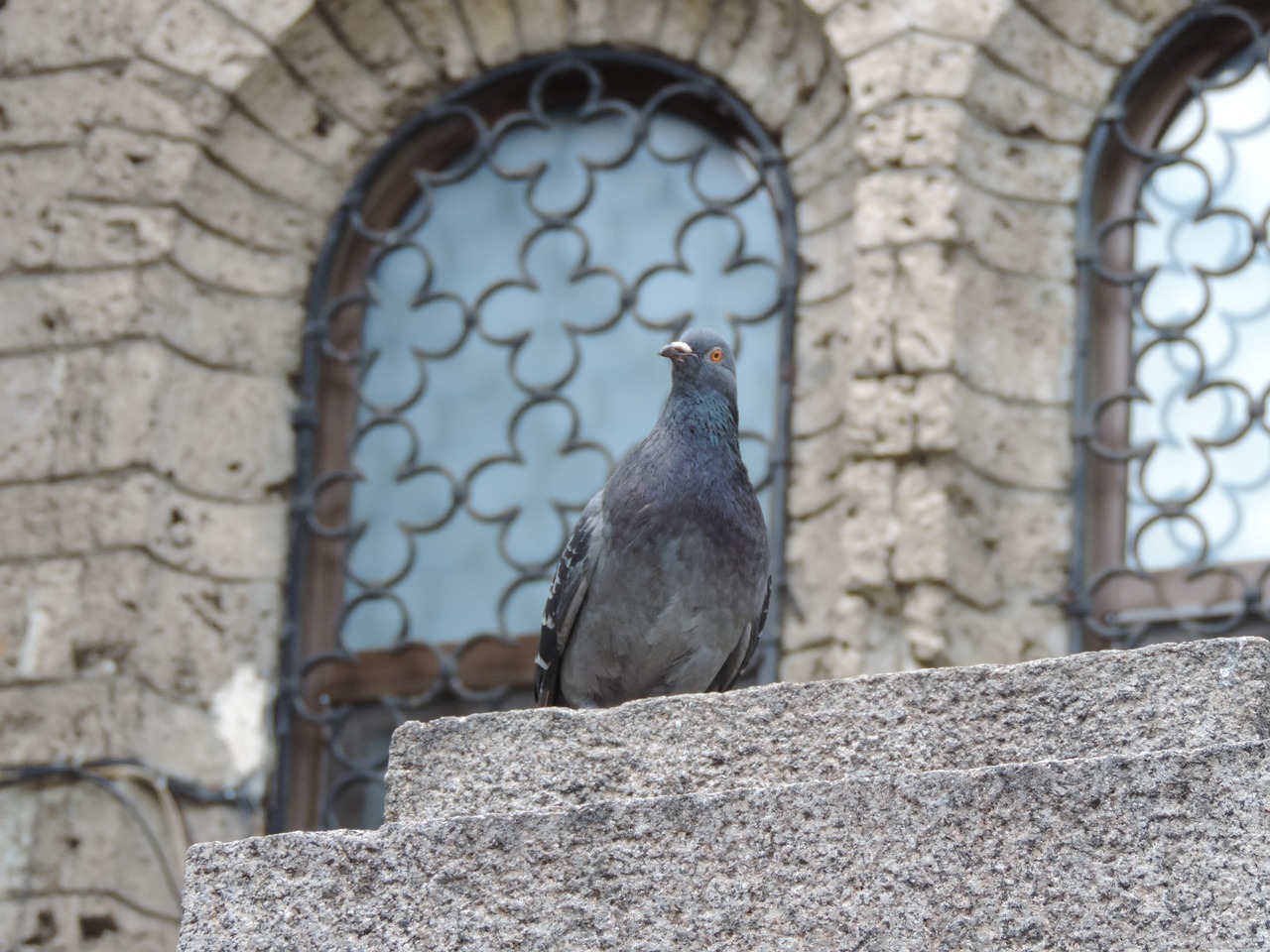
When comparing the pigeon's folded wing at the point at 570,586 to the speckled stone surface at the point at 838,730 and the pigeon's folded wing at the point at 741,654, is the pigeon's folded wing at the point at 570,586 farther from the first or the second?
the speckled stone surface at the point at 838,730

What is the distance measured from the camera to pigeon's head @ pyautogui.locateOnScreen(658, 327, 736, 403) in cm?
325

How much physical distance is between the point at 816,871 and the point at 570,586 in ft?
4.14

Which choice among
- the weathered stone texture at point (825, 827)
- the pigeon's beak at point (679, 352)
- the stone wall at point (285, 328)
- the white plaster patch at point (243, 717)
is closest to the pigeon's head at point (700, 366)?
the pigeon's beak at point (679, 352)

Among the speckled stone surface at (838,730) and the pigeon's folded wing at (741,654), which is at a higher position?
the pigeon's folded wing at (741,654)

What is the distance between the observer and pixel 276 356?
224 inches

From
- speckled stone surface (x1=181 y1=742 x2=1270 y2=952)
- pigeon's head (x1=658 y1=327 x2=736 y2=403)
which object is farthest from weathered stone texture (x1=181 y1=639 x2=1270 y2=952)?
pigeon's head (x1=658 y1=327 x2=736 y2=403)

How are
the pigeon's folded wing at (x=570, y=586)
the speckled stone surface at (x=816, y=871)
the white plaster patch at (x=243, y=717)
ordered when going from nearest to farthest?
the speckled stone surface at (x=816, y=871), the pigeon's folded wing at (x=570, y=586), the white plaster patch at (x=243, y=717)

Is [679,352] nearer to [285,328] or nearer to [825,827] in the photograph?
[825,827]

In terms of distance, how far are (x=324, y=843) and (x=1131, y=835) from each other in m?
0.86

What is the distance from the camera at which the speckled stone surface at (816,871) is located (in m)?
2.00

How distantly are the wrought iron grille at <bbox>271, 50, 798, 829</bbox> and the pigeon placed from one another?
6.01ft

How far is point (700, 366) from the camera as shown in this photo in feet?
10.7

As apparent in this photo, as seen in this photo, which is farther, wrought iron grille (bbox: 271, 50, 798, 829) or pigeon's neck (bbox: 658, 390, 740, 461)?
wrought iron grille (bbox: 271, 50, 798, 829)

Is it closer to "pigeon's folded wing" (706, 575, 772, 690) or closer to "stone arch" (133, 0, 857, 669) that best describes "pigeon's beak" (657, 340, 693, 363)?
"pigeon's folded wing" (706, 575, 772, 690)
